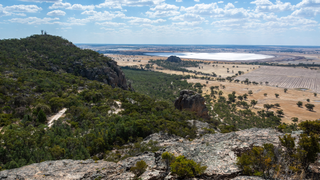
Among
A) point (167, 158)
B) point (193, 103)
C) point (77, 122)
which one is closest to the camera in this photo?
point (167, 158)

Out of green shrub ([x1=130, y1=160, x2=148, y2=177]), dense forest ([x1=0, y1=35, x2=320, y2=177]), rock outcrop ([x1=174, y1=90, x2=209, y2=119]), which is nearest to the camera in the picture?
green shrub ([x1=130, y1=160, x2=148, y2=177])

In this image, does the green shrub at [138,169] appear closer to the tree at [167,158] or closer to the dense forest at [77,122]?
the tree at [167,158]

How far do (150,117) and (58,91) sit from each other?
40725 millimetres

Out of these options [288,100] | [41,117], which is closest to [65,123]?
[41,117]

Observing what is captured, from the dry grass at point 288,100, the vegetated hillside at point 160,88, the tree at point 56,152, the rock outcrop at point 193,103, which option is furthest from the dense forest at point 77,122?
the vegetated hillside at point 160,88

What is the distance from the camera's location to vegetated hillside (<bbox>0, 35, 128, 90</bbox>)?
3796 inches

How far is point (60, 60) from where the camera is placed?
360 feet

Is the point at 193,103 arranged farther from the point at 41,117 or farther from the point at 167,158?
the point at 41,117

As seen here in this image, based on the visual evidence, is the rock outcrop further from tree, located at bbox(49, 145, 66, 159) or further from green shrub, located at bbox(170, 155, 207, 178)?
green shrub, located at bbox(170, 155, 207, 178)

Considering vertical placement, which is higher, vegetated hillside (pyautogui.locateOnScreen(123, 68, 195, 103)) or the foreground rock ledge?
the foreground rock ledge

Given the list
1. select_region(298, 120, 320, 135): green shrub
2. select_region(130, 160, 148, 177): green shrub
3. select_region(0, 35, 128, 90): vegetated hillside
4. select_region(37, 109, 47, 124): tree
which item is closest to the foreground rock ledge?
select_region(130, 160, 148, 177): green shrub

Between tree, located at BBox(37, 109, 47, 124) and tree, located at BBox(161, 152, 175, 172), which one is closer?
tree, located at BBox(161, 152, 175, 172)

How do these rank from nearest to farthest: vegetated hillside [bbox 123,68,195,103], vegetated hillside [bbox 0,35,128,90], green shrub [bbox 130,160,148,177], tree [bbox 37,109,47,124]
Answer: green shrub [bbox 130,160,148,177] → tree [bbox 37,109,47,124] → vegetated hillside [bbox 0,35,128,90] → vegetated hillside [bbox 123,68,195,103]

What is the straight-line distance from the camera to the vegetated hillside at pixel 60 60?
96425 mm
